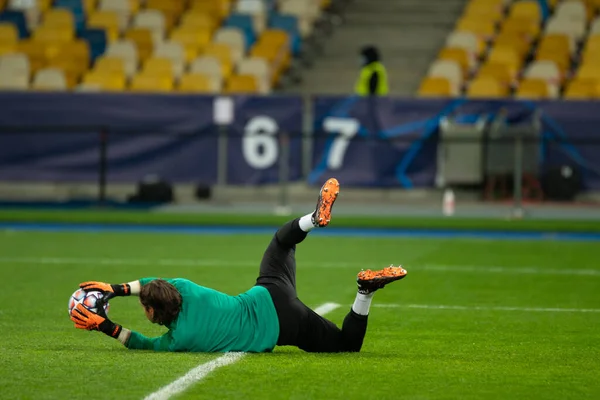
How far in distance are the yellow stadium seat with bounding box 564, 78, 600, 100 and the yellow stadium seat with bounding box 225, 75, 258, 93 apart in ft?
21.3

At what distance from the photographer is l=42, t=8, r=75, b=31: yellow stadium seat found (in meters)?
28.9

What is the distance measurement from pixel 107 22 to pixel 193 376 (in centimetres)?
2289

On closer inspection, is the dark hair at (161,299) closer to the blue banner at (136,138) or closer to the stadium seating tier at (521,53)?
the blue banner at (136,138)

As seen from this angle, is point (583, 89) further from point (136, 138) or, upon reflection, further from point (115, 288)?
point (115, 288)

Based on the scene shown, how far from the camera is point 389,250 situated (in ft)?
54.9

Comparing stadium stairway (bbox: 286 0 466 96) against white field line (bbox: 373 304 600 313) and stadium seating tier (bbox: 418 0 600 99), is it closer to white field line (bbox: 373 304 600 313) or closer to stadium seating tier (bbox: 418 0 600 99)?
stadium seating tier (bbox: 418 0 600 99)

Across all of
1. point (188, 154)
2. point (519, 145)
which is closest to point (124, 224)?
point (188, 154)

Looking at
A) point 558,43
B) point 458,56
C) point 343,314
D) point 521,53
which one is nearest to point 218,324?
point 343,314

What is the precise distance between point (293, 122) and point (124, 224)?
4.09 m

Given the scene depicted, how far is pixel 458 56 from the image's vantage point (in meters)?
26.6

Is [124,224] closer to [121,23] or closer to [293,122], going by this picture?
[293,122]

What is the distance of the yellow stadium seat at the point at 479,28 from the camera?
27.6 meters

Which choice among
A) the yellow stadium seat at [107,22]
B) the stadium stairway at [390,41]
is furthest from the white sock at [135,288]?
the yellow stadium seat at [107,22]

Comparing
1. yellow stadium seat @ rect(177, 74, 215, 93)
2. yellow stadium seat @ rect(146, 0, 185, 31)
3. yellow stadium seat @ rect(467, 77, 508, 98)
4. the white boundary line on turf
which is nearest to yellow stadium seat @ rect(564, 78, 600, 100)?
yellow stadium seat @ rect(467, 77, 508, 98)
